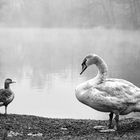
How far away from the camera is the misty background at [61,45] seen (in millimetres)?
21719

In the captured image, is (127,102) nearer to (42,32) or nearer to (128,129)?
(128,129)

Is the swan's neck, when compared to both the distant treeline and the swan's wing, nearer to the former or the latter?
the swan's wing

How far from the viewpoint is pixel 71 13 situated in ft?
336

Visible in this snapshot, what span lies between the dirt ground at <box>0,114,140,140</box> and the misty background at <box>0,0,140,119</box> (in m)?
6.68

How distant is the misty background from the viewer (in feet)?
71.3

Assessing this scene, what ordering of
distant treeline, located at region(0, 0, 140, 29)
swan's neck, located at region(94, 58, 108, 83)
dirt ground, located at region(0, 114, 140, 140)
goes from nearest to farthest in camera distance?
dirt ground, located at region(0, 114, 140, 140) < swan's neck, located at region(94, 58, 108, 83) < distant treeline, located at region(0, 0, 140, 29)

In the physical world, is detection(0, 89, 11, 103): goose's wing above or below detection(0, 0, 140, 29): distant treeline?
below

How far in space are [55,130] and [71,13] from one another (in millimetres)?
94124

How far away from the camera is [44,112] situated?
18.3 metres

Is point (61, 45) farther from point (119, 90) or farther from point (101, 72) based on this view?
point (119, 90)

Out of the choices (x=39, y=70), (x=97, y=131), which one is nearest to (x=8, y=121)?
(x=97, y=131)

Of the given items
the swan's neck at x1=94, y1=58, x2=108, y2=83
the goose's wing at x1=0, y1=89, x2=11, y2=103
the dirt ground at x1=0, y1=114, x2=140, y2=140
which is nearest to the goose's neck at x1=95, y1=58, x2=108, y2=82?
the swan's neck at x1=94, y1=58, x2=108, y2=83

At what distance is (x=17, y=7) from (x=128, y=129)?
367ft

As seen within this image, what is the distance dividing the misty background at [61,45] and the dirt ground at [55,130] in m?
6.68
